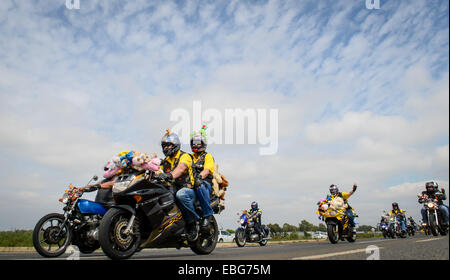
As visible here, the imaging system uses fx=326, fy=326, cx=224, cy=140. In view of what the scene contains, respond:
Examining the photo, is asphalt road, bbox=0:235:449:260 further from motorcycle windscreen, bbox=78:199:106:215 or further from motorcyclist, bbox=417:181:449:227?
motorcyclist, bbox=417:181:449:227

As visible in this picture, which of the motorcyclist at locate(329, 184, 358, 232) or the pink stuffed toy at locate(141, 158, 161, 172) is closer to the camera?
the pink stuffed toy at locate(141, 158, 161, 172)

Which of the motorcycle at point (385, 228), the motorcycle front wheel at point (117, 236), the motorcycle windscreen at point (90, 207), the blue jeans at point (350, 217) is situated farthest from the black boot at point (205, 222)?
the motorcycle at point (385, 228)

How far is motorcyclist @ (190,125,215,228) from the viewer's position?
6041 millimetres

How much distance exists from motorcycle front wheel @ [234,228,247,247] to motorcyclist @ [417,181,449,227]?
25.4 feet

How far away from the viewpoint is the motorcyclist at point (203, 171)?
19.8 feet

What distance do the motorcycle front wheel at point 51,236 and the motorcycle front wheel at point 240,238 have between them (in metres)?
10.6

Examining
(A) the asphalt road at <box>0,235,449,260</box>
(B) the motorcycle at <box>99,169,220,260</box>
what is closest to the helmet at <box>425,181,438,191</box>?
(A) the asphalt road at <box>0,235,449,260</box>

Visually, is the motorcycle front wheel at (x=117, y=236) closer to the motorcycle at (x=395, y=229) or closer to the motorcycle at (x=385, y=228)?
the motorcycle at (x=395, y=229)

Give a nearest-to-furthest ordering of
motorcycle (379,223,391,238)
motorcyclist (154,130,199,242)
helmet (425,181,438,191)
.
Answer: motorcyclist (154,130,199,242) → helmet (425,181,438,191) → motorcycle (379,223,391,238)
